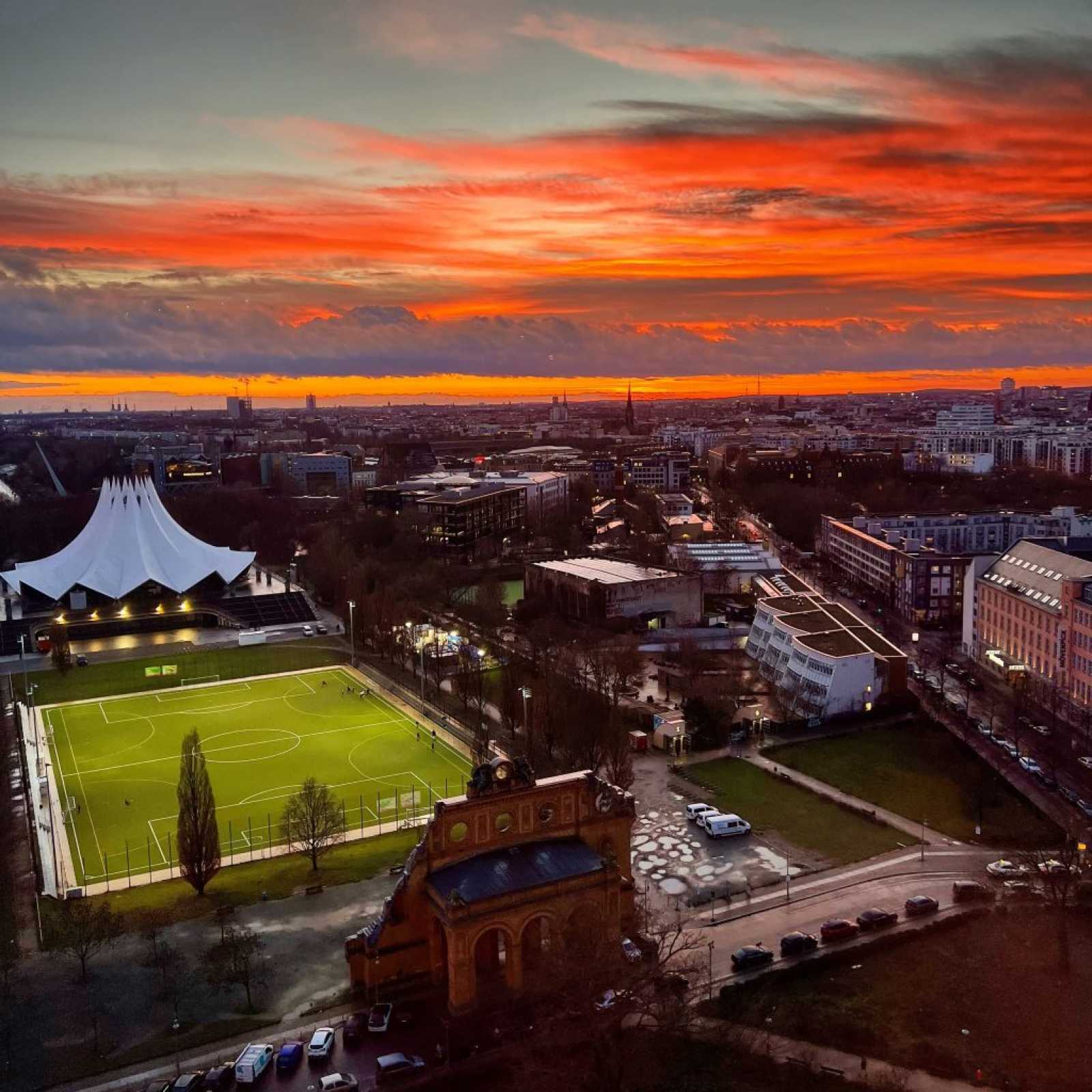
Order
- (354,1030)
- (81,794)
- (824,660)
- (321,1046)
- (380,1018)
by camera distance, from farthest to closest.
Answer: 1. (824,660)
2. (81,794)
3. (380,1018)
4. (354,1030)
5. (321,1046)

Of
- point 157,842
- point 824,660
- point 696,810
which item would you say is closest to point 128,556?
point 157,842

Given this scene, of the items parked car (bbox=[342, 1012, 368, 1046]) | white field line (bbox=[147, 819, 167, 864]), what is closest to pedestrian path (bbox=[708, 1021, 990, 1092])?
parked car (bbox=[342, 1012, 368, 1046])

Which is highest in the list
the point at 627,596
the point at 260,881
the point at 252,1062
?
the point at 627,596

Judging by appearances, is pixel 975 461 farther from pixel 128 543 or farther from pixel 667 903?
pixel 667 903

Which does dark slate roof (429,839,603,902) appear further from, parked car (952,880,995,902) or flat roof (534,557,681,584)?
flat roof (534,557,681,584)

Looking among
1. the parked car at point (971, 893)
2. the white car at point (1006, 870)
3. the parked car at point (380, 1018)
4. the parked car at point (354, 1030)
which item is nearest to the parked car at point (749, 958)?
the parked car at point (971, 893)

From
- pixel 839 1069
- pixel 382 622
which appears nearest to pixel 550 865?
pixel 839 1069

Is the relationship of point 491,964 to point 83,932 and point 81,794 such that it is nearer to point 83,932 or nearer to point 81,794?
point 83,932
